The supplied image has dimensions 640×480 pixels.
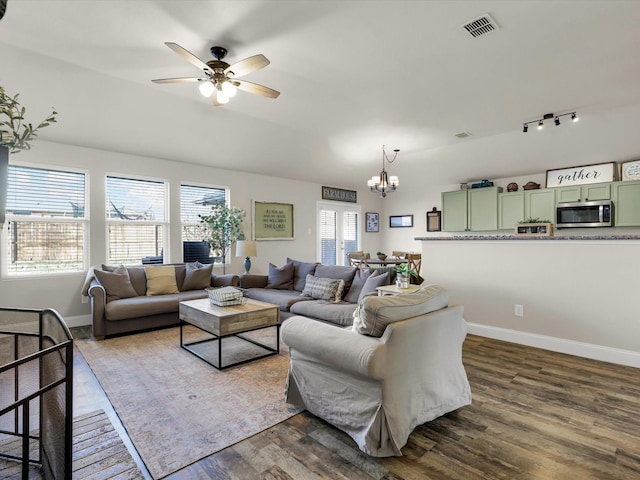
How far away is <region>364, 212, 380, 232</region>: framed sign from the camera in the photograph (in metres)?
8.85

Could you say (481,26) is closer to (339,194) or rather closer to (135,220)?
(135,220)

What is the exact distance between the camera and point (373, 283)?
4012 millimetres

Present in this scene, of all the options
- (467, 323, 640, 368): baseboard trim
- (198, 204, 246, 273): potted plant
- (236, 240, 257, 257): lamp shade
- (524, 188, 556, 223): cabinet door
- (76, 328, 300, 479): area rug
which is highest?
(524, 188, 556, 223): cabinet door

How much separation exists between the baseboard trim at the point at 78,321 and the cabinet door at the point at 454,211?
6792 millimetres

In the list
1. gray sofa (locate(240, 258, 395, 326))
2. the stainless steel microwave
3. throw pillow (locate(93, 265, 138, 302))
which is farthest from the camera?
the stainless steel microwave

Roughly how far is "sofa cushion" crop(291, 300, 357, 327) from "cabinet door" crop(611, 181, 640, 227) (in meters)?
4.68

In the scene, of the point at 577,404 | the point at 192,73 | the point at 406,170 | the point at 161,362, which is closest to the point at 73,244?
the point at 161,362

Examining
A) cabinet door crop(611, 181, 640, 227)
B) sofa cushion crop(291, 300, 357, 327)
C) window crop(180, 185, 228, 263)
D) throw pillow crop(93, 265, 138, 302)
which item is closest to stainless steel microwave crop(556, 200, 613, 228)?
cabinet door crop(611, 181, 640, 227)

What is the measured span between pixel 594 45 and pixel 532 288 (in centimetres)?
247

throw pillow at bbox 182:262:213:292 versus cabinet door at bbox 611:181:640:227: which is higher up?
cabinet door at bbox 611:181:640:227

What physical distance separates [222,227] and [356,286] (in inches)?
107

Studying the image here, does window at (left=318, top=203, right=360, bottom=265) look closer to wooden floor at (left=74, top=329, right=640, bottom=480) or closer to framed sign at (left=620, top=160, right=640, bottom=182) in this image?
framed sign at (left=620, top=160, right=640, bottom=182)

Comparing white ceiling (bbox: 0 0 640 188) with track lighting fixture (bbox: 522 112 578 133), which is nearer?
white ceiling (bbox: 0 0 640 188)

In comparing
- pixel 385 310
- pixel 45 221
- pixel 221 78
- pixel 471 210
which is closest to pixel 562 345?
pixel 385 310
